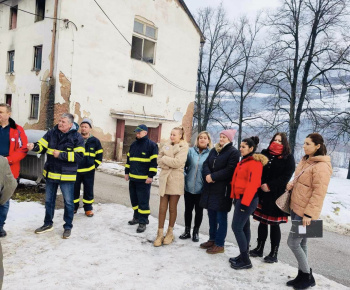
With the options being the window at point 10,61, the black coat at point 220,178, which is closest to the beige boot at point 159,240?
the black coat at point 220,178

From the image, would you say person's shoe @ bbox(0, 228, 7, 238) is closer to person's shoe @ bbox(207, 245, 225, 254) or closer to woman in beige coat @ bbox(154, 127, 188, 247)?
woman in beige coat @ bbox(154, 127, 188, 247)

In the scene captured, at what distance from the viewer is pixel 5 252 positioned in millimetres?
3951

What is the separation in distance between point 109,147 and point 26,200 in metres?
9.84

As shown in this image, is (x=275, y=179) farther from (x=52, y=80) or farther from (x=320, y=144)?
(x=52, y=80)

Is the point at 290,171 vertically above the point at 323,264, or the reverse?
the point at 290,171

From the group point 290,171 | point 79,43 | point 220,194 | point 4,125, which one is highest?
point 79,43

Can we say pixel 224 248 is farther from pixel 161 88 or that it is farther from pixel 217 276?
pixel 161 88

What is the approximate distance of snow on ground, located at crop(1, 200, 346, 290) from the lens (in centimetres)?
339

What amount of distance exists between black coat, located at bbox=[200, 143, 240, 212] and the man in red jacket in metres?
2.83

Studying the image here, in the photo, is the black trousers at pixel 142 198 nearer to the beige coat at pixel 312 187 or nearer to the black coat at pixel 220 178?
the black coat at pixel 220 178

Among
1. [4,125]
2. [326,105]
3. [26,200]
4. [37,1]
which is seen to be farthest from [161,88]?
[4,125]

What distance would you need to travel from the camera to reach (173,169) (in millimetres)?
4668

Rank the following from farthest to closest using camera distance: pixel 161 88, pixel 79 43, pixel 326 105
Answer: pixel 326 105 < pixel 161 88 < pixel 79 43

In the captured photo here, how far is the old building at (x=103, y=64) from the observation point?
14180 millimetres
